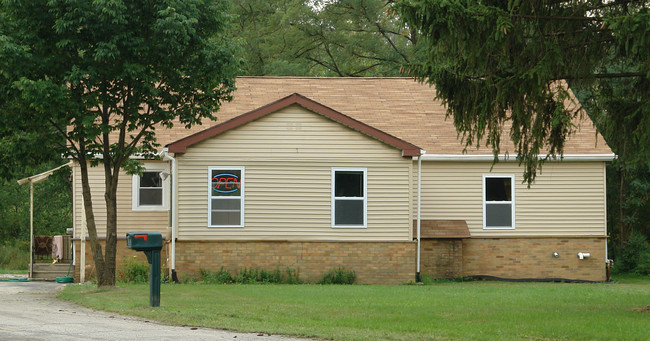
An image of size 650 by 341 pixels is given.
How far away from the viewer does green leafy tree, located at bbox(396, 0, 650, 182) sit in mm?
12500

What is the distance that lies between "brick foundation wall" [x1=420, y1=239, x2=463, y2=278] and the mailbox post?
11.4 metres

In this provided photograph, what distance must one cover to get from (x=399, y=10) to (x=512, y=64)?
219 cm

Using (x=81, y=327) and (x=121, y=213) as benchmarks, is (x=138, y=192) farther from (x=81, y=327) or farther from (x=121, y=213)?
(x=81, y=327)

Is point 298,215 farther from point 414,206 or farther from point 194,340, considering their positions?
point 194,340

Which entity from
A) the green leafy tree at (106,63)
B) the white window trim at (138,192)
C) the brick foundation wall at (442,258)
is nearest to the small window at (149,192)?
the white window trim at (138,192)

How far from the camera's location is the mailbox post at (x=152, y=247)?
528 inches

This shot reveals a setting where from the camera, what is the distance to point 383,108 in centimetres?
2678

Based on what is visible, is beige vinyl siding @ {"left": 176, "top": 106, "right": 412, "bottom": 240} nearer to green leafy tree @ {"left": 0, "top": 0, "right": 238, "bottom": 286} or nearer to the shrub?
the shrub

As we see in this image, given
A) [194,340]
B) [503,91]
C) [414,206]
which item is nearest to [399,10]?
[503,91]

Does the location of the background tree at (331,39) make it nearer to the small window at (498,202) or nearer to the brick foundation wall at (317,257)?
the small window at (498,202)

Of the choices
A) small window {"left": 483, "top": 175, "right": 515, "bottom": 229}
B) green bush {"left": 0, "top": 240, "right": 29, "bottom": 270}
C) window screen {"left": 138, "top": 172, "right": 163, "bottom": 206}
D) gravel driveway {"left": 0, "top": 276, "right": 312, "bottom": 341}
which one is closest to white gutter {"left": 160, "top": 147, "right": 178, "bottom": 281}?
window screen {"left": 138, "top": 172, "right": 163, "bottom": 206}

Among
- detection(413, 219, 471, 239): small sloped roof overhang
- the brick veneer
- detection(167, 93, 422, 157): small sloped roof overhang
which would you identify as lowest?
the brick veneer

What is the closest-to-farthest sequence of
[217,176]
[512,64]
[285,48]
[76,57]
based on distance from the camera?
[512,64], [76,57], [217,176], [285,48]

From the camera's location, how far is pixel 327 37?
37781 mm
